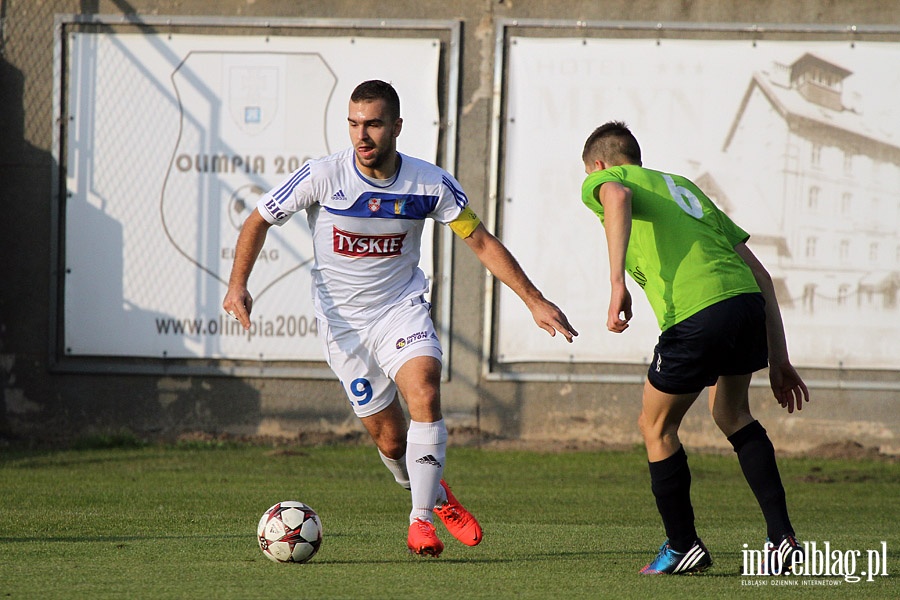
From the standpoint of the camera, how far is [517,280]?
234 inches

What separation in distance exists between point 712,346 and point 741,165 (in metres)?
7.52

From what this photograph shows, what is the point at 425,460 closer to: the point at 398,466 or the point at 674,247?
the point at 398,466

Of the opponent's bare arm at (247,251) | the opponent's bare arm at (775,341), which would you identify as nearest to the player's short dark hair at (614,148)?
the opponent's bare arm at (775,341)

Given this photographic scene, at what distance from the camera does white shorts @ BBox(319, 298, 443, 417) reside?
6055mm

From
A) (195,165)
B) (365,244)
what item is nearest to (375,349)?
(365,244)

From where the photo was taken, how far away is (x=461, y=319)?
12398mm

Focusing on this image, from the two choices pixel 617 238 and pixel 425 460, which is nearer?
pixel 617 238

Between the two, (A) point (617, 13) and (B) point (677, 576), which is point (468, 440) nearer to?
(A) point (617, 13)

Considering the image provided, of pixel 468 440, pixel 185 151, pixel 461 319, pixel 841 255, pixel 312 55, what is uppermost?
pixel 312 55

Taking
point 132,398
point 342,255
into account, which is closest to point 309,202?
point 342,255

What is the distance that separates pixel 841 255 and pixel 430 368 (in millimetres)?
7571

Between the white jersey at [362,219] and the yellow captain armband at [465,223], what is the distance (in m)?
0.03

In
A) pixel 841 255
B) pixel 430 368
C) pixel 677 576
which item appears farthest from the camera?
pixel 841 255

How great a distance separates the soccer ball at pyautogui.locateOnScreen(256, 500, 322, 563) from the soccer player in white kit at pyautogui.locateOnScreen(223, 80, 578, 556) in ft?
1.59
